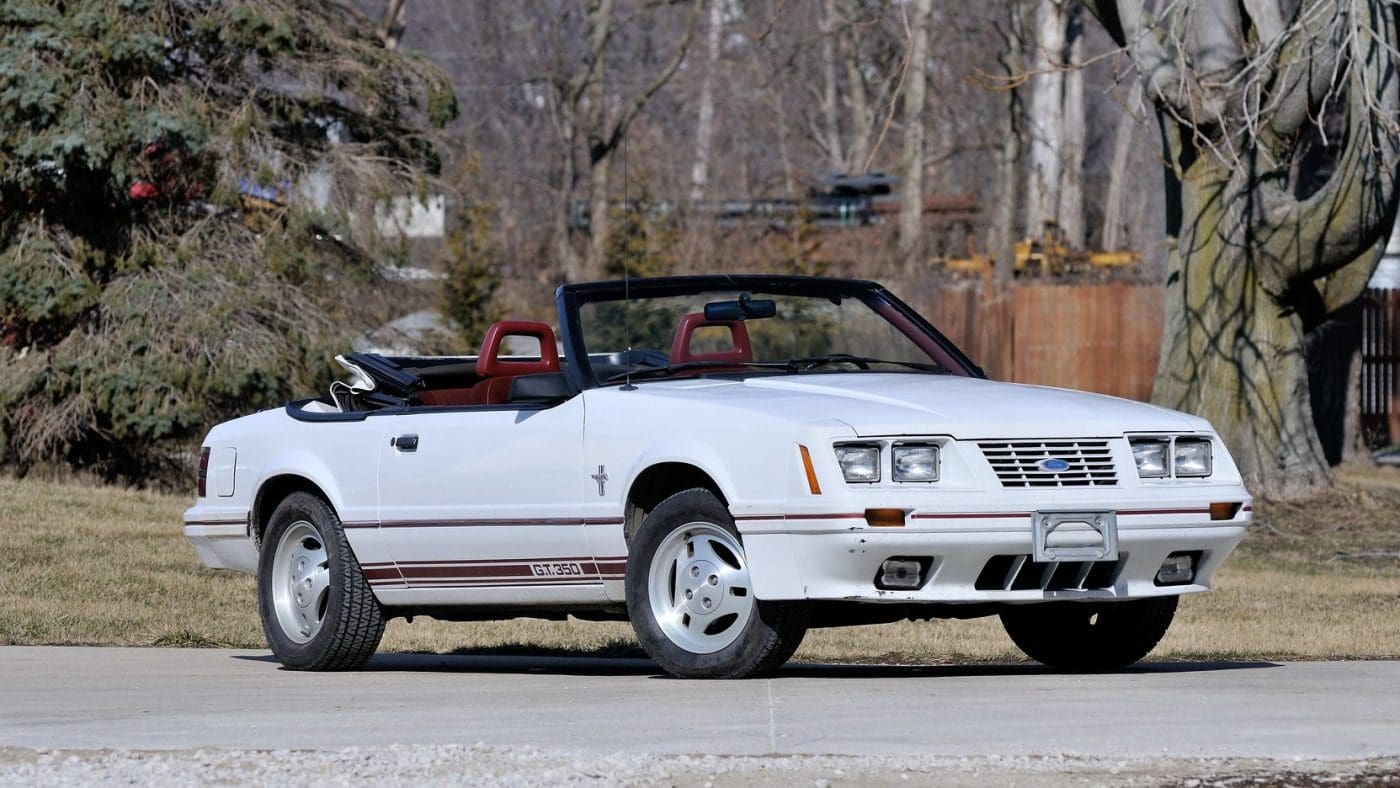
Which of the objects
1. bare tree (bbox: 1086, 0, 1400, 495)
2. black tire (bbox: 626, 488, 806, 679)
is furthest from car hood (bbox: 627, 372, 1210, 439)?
bare tree (bbox: 1086, 0, 1400, 495)

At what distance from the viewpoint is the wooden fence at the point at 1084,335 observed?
3703 centimetres

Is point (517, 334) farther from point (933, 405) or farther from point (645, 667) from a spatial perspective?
point (933, 405)

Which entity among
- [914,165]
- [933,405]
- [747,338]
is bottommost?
[933,405]

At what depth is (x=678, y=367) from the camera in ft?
29.6

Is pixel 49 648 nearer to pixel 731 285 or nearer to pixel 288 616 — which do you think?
pixel 288 616

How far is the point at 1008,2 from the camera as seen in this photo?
47469mm

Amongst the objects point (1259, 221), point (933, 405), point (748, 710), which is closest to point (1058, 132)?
point (1259, 221)

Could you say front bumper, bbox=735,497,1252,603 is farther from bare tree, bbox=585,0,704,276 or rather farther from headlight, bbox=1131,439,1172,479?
bare tree, bbox=585,0,704,276

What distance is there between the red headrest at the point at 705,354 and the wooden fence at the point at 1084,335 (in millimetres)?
28239

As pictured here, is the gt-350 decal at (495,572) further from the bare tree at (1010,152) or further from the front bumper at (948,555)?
the bare tree at (1010,152)

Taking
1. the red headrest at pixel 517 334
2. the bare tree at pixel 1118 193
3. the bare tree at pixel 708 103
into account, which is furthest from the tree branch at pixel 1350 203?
the bare tree at pixel 708 103

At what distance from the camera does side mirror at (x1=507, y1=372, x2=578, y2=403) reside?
8828mm

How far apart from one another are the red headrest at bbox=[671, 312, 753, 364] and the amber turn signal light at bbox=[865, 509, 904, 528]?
161cm

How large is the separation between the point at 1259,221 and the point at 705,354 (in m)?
11.7
